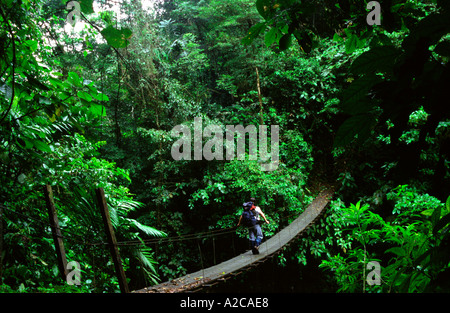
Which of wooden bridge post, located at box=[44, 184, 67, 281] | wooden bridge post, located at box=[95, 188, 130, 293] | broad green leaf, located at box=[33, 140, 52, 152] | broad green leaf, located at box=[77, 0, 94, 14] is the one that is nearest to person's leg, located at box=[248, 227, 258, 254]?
wooden bridge post, located at box=[95, 188, 130, 293]

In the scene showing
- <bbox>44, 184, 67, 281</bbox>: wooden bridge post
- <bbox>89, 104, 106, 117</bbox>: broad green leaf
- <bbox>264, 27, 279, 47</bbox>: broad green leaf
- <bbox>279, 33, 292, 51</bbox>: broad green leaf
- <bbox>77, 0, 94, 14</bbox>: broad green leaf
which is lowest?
<bbox>44, 184, 67, 281</bbox>: wooden bridge post

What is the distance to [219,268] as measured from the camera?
3.64 metres

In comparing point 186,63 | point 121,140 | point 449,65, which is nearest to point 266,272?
point 121,140

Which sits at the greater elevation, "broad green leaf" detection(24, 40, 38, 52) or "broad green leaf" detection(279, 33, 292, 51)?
"broad green leaf" detection(24, 40, 38, 52)

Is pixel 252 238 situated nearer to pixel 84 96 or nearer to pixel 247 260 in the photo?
pixel 247 260

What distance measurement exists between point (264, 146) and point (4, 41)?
5161mm

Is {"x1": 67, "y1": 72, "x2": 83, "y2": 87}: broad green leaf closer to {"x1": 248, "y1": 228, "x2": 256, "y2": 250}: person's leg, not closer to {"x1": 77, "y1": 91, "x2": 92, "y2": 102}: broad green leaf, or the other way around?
{"x1": 77, "y1": 91, "x2": 92, "y2": 102}: broad green leaf

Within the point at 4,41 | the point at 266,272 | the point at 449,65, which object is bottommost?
the point at 266,272

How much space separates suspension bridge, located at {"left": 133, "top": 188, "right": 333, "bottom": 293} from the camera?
293cm

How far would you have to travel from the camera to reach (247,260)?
12.5 ft

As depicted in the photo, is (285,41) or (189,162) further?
(189,162)

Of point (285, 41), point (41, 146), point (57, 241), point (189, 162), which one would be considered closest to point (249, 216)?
point (189, 162)

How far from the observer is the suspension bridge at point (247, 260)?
2928 mm

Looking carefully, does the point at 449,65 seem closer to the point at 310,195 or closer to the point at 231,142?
the point at 231,142
